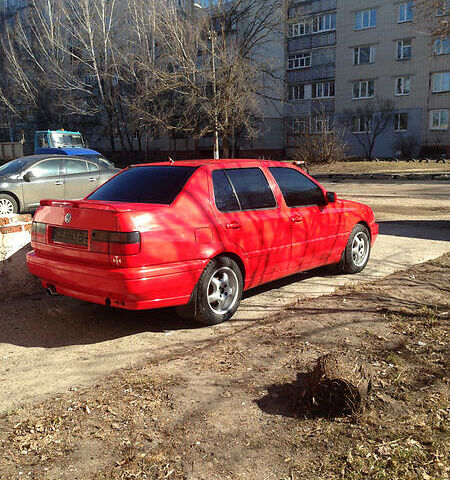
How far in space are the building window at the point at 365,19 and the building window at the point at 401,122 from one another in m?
7.75

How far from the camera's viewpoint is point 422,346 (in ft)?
13.5

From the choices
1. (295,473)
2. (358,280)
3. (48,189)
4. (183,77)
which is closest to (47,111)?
(183,77)

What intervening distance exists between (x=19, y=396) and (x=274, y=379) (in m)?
1.73

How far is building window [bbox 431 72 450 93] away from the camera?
38.6 metres

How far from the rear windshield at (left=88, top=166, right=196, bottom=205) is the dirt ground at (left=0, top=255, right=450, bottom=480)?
1.36 metres

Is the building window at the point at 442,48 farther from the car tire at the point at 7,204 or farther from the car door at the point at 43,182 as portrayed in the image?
the car tire at the point at 7,204

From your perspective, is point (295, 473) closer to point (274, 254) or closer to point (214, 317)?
point (214, 317)

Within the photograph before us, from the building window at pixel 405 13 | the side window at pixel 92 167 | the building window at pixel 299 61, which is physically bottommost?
the side window at pixel 92 167

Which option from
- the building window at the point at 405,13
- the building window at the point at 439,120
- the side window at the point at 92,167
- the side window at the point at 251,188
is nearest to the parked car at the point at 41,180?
the side window at the point at 92,167

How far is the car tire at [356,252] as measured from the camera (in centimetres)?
648

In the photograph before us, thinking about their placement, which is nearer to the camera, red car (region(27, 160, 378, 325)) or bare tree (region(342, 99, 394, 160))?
red car (region(27, 160, 378, 325))

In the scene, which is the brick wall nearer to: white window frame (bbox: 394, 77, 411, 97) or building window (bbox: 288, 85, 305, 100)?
white window frame (bbox: 394, 77, 411, 97)

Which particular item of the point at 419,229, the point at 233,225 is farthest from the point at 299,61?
the point at 233,225

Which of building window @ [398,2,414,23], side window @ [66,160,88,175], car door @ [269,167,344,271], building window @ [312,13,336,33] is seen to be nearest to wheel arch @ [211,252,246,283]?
car door @ [269,167,344,271]
